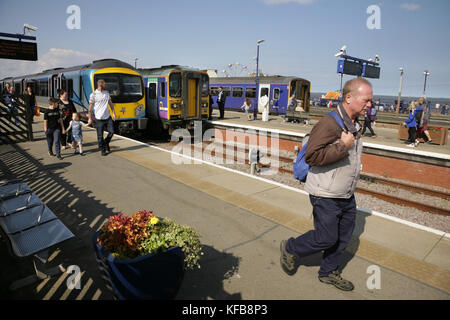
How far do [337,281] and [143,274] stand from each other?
6.84 ft

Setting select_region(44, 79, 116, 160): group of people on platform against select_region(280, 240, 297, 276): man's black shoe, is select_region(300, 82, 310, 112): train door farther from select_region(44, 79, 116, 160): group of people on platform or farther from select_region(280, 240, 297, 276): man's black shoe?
select_region(280, 240, 297, 276): man's black shoe

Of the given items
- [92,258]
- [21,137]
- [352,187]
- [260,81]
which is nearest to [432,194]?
[352,187]

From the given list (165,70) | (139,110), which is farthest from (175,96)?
(139,110)

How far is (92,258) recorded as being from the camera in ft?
11.6

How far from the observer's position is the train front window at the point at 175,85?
14034 millimetres

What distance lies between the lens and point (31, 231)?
319cm

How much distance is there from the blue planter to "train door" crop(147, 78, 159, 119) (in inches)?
510

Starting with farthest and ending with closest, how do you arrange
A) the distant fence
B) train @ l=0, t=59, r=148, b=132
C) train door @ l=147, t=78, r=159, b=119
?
train door @ l=147, t=78, r=159, b=119
train @ l=0, t=59, r=148, b=132
the distant fence

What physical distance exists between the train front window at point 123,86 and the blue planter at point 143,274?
36.6 ft

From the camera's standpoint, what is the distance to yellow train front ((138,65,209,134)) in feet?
46.2

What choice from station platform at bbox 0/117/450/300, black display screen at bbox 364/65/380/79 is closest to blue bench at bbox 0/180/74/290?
station platform at bbox 0/117/450/300

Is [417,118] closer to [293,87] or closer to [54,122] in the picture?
[293,87]

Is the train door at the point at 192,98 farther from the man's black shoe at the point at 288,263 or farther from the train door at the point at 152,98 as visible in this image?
the man's black shoe at the point at 288,263

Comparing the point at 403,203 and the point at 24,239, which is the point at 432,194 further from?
the point at 24,239
